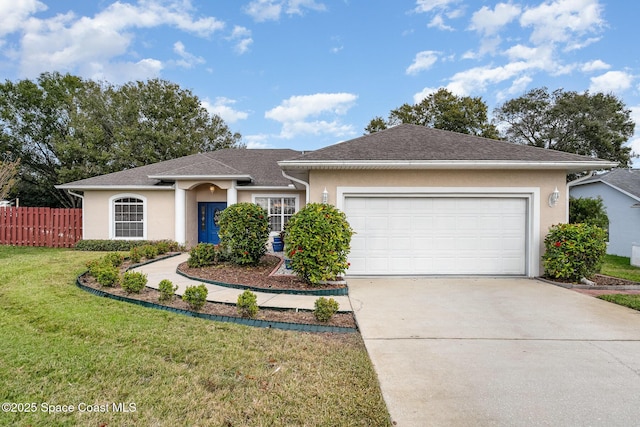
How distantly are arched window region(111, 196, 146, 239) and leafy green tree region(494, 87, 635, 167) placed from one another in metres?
29.1

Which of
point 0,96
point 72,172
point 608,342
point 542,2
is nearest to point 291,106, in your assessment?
point 542,2

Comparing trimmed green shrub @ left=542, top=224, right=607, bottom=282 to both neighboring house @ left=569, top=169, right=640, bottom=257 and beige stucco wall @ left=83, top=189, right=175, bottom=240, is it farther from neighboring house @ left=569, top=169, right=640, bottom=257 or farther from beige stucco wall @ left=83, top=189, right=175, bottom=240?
beige stucco wall @ left=83, top=189, right=175, bottom=240

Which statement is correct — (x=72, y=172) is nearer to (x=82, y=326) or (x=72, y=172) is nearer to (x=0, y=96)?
(x=0, y=96)

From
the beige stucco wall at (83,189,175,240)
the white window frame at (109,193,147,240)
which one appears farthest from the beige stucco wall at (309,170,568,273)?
the white window frame at (109,193,147,240)

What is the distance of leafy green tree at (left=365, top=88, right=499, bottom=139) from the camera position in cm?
2453

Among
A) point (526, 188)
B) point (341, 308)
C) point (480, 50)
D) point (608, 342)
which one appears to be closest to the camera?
point (608, 342)

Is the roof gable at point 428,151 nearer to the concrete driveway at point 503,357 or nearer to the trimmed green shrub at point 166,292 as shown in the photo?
the concrete driveway at point 503,357

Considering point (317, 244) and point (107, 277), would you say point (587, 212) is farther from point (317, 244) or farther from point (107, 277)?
point (107, 277)

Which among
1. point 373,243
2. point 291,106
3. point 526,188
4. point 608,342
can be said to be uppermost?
point 291,106

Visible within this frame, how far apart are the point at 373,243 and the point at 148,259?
7220 mm

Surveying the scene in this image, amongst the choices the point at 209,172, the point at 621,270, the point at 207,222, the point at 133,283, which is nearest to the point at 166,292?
the point at 133,283

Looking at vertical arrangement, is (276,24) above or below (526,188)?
above

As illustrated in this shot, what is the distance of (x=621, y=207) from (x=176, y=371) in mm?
18417

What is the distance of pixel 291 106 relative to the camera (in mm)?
19781
